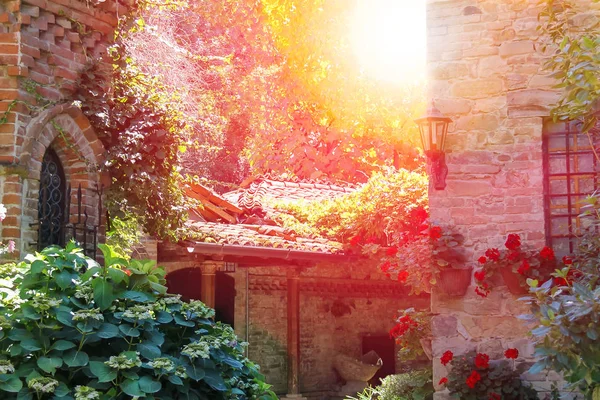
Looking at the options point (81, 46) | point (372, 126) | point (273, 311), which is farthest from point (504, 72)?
point (372, 126)

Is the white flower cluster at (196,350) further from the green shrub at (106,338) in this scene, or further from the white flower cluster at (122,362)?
the white flower cluster at (122,362)

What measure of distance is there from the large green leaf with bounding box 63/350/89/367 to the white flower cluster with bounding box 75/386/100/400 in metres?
0.11

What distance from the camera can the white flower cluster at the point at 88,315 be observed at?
11.7 ft

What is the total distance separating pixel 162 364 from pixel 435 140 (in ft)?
15.1

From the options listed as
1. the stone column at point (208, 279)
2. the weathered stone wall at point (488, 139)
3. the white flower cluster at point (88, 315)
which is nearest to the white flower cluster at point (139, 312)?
the white flower cluster at point (88, 315)

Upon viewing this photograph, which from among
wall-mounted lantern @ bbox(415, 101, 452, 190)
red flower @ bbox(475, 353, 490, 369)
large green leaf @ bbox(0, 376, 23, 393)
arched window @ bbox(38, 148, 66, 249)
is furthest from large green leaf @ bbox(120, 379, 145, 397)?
wall-mounted lantern @ bbox(415, 101, 452, 190)

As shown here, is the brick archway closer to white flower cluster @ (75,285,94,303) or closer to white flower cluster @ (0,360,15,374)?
white flower cluster @ (75,285,94,303)

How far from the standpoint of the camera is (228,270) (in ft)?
40.5

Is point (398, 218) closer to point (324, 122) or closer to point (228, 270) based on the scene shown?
point (228, 270)

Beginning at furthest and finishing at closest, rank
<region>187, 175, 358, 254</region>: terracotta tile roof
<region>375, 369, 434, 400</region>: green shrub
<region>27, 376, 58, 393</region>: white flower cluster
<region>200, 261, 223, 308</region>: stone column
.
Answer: <region>200, 261, 223, 308</region>: stone column → <region>187, 175, 358, 254</region>: terracotta tile roof → <region>375, 369, 434, 400</region>: green shrub → <region>27, 376, 58, 393</region>: white flower cluster

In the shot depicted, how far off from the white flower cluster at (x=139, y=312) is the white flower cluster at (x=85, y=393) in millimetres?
379

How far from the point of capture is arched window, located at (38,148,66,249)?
20.7 ft

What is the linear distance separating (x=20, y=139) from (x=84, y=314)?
2.78 metres

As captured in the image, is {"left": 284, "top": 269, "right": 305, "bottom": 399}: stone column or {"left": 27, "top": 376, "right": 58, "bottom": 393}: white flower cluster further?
{"left": 284, "top": 269, "right": 305, "bottom": 399}: stone column
